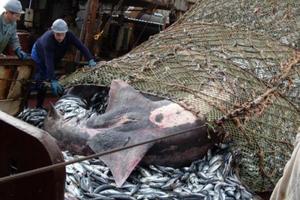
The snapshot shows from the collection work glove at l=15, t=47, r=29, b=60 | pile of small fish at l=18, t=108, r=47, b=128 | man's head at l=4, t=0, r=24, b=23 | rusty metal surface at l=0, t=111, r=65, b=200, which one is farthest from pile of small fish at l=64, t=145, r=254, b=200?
man's head at l=4, t=0, r=24, b=23

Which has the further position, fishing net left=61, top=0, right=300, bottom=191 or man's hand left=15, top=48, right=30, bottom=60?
man's hand left=15, top=48, right=30, bottom=60

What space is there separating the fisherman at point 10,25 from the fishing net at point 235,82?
50.5 inches

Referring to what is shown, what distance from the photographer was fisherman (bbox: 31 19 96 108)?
7.64m

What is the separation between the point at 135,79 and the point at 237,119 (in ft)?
4.74

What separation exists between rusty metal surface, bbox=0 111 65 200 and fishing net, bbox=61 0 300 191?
9.73 feet

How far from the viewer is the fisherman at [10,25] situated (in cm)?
777

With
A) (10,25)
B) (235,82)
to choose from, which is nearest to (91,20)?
(10,25)

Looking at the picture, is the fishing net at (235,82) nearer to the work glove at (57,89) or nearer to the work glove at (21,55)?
the work glove at (57,89)

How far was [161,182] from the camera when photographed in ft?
16.0

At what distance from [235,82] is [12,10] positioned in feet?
12.9

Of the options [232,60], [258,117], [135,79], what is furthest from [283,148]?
[135,79]

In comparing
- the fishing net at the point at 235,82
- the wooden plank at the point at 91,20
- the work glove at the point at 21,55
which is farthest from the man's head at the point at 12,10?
the wooden plank at the point at 91,20

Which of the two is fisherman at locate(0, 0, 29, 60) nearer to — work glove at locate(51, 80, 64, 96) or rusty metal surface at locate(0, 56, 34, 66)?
rusty metal surface at locate(0, 56, 34, 66)

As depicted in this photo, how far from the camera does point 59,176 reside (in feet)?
8.39
